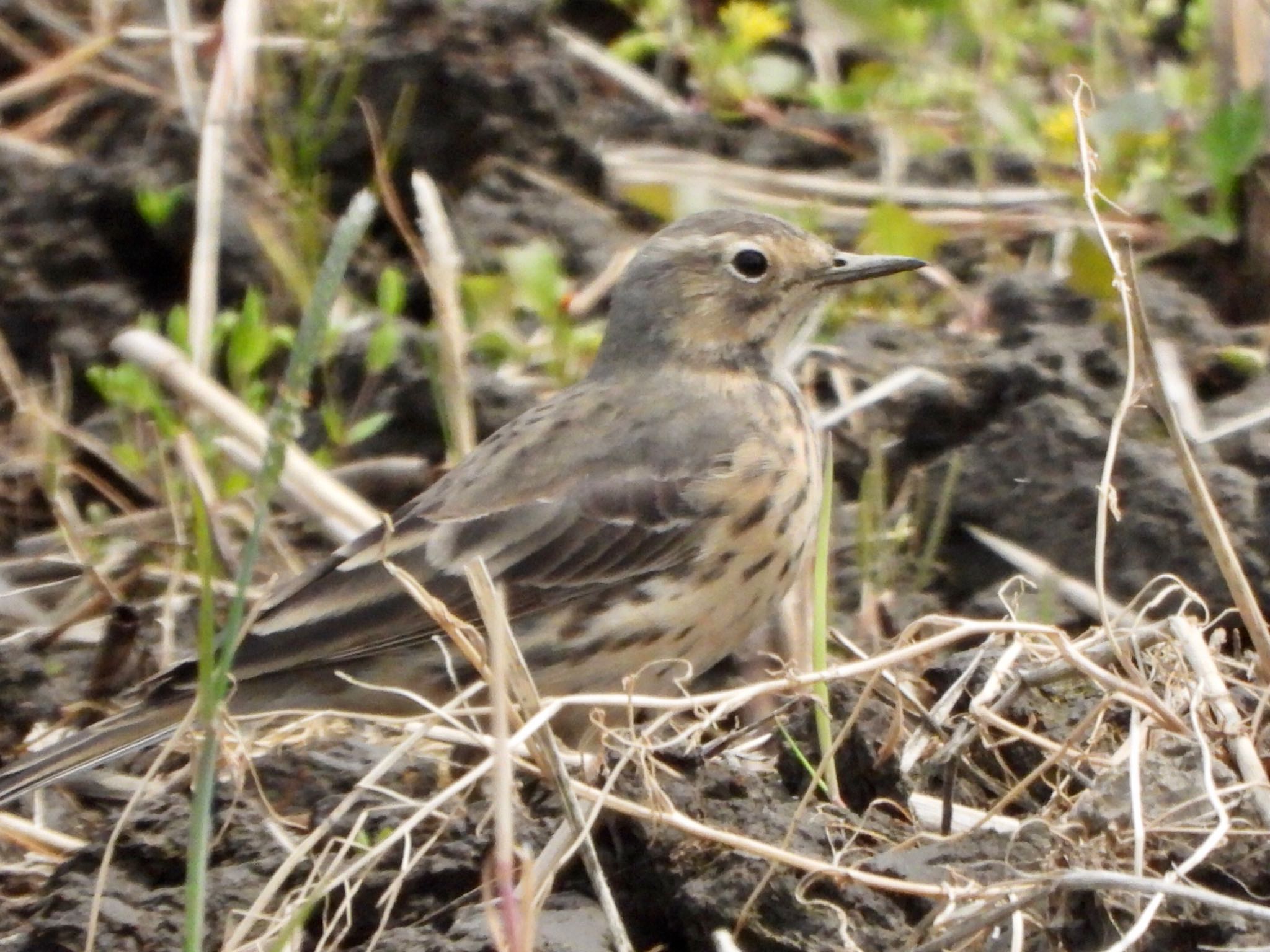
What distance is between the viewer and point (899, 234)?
22.0 ft

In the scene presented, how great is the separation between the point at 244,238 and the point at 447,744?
2465 mm

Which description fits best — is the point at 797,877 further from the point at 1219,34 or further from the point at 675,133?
the point at 675,133

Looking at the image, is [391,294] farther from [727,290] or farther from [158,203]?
[727,290]

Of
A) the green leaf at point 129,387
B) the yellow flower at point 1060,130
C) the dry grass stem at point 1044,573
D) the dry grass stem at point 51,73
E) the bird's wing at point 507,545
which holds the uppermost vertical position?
the dry grass stem at point 51,73

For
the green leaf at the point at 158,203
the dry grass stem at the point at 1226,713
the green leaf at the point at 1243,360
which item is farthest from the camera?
the green leaf at the point at 158,203

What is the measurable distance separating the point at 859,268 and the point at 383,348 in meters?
1.37

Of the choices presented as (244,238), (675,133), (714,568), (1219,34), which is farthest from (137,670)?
(1219,34)

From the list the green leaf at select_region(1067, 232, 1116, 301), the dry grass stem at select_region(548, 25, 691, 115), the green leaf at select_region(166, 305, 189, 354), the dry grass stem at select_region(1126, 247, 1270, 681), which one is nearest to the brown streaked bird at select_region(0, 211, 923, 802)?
the green leaf at select_region(1067, 232, 1116, 301)

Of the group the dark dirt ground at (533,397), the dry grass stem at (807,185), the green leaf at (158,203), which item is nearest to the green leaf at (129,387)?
the dark dirt ground at (533,397)

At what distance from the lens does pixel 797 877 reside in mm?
3709

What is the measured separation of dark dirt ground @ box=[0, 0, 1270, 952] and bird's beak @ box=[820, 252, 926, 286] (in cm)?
60

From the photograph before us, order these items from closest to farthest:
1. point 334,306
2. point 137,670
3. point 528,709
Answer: point 528,709 < point 137,670 < point 334,306

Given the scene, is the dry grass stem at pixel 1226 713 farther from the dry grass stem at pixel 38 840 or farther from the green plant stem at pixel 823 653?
the dry grass stem at pixel 38 840

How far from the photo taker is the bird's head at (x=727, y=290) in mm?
5672
